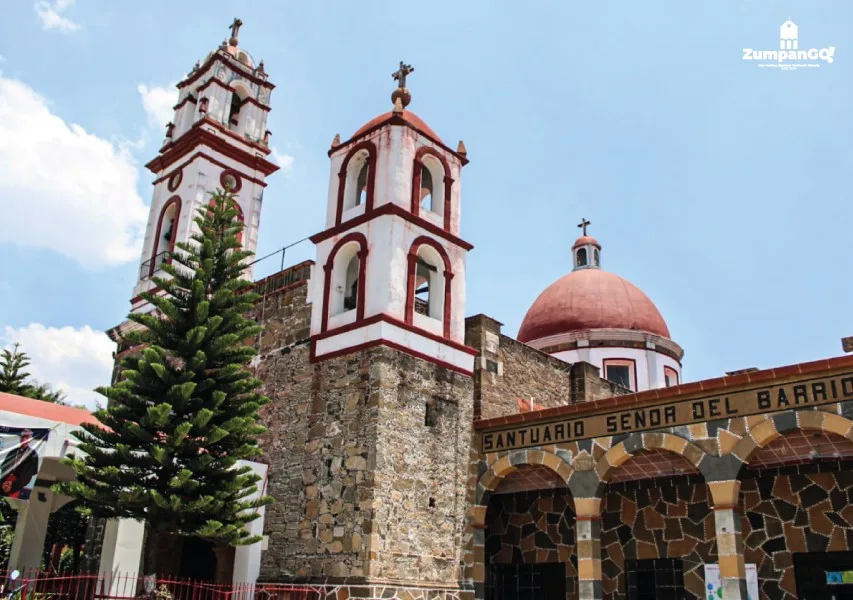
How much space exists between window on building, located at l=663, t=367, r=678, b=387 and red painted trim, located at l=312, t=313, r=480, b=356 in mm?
11518

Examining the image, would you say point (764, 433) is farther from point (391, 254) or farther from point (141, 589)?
point (141, 589)

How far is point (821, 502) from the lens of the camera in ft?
43.3

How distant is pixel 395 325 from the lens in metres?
14.6

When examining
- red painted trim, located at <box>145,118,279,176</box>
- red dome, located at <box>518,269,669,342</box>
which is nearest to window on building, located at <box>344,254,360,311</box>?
red painted trim, located at <box>145,118,279,176</box>

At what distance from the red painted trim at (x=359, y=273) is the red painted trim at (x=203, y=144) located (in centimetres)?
758

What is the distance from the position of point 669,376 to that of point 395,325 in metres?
14.2

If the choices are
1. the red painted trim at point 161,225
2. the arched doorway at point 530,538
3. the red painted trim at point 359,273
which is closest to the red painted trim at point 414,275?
the red painted trim at point 359,273

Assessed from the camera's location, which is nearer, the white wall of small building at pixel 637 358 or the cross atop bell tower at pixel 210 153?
the cross atop bell tower at pixel 210 153

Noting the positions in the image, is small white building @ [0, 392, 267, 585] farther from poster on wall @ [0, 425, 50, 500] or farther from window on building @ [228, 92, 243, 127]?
window on building @ [228, 92, 243, 127]

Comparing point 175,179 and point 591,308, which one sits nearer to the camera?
point 175,179

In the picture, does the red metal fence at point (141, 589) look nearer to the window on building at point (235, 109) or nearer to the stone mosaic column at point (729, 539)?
the stone mosaic column at point (729, 539)

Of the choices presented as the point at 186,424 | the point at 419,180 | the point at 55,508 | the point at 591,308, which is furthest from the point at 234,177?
the point at 591,308

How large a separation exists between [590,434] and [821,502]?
157 inches

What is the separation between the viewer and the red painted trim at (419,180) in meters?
16.1
